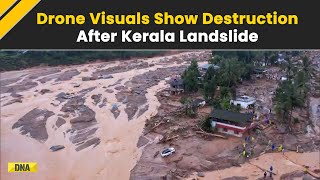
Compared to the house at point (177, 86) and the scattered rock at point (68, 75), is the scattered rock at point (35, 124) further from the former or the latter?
the scattered rock at point (68, 75)

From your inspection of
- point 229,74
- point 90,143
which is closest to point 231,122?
point 229,74

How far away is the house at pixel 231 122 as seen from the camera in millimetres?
21734

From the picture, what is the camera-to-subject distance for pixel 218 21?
6.14 meters

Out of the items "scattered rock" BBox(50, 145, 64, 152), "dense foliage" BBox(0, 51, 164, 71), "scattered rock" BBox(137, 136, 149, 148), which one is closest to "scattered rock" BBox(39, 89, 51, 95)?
"dense foliage" BBox(0, 51, 164, 71)

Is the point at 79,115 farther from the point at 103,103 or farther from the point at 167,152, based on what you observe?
the point at 167,152

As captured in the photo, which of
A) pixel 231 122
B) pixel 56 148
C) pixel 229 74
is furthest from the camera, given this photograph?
pixel 229 74

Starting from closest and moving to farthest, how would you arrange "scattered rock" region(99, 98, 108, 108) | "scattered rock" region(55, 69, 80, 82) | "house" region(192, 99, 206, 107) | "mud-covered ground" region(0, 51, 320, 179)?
"mud-covered ground" region(0, 51, 320, 179) → "house" region(192, 99, 206, 107) → "scattered rock" region(99, 98, 108, 108) → "scattered rock" region(55, 69, 80, 82)

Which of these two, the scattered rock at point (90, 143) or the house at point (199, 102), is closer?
the scattered rock at point (90, 143)

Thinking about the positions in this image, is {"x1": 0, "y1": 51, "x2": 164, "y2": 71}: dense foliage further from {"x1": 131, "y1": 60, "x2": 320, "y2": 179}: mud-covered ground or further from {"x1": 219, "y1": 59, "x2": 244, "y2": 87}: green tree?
{"x1": 131, "y1": 60, "x2": 320, "y2": 179}: mud-covered ground

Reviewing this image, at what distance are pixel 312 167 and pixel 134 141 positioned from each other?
938 centimetres

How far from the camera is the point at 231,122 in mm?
22047

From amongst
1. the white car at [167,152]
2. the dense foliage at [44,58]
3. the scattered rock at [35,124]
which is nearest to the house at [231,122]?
the white car at [167,152]

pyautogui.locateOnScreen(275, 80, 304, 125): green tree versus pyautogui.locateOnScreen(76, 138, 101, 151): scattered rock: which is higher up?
pyautogui.locateOnScreen(275, 80, 304, 125): green tree

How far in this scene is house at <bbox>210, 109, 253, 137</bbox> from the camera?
71.3ft
